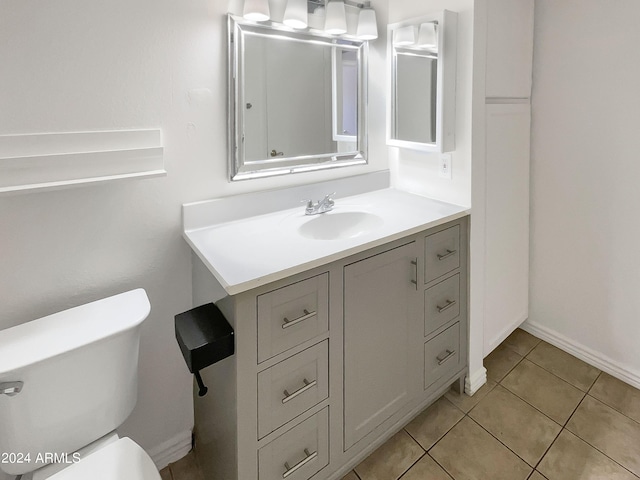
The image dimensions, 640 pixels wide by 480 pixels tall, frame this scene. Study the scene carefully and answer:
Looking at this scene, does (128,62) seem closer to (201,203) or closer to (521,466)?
(201,203)

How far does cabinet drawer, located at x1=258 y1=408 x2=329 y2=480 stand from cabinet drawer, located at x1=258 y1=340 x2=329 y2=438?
6 cm

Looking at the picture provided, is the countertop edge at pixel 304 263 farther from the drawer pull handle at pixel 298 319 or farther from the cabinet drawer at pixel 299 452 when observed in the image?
the cabinet drawer at pixel 299 452

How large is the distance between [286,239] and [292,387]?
48cm

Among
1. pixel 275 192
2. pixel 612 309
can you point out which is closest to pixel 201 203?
pixel 275 192

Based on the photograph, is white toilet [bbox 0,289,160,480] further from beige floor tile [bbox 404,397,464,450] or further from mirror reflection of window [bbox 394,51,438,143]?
mirror reflection of window [bbox 394,51,438,143]

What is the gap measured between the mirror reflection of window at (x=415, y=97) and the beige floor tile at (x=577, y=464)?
4.48ft

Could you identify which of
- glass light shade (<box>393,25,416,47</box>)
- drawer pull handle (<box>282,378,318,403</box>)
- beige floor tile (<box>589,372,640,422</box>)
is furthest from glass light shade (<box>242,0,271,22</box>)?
beige floor tile (<box>589,372,640,422</box>)

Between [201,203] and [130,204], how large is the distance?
0.24 m

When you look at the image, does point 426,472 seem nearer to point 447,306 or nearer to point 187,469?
point 447,306

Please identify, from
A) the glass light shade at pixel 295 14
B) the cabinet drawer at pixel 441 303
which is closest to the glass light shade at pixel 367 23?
the glass light shade at pixel 295 14

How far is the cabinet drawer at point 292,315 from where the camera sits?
3.62 ft

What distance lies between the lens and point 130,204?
1.30 meters

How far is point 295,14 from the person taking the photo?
1473 millimetres

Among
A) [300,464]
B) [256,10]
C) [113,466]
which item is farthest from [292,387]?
[256,10]
